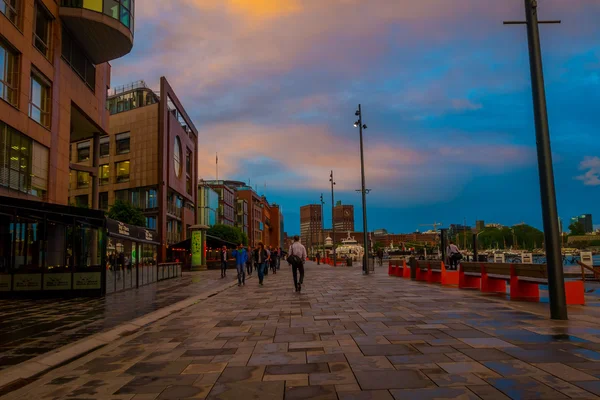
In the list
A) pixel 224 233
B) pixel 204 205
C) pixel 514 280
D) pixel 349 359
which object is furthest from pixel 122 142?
pixel 349 359

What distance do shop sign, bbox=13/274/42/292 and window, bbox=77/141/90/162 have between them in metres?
50.9

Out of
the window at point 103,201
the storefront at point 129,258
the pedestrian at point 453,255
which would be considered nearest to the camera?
the storefront at point 129,258

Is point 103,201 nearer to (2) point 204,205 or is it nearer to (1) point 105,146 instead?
(1) point 105,146

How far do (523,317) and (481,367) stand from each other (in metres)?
3.99

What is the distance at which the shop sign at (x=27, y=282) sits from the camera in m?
15.0

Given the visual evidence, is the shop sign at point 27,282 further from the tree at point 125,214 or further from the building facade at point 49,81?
the tree at point 125,214

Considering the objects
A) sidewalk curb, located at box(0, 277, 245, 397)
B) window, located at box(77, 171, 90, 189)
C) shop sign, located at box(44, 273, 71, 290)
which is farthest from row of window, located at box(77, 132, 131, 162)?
sidewalk curb, located at box(0, 277, 245, 397)

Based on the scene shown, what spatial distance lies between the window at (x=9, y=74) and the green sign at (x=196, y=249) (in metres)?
23.3

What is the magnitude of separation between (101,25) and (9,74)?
6.77 m

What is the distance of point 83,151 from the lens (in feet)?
205

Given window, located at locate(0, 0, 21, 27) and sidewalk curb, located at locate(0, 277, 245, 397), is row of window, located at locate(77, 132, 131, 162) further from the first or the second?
sidewalk curb, located at locate(0, 277, 245, 397)

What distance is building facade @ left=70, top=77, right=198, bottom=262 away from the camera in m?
56.2

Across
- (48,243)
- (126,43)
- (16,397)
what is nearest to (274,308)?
(16,397)

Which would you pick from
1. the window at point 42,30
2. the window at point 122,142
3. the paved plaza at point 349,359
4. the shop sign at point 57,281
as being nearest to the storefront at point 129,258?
the shop sign at point 57,281
